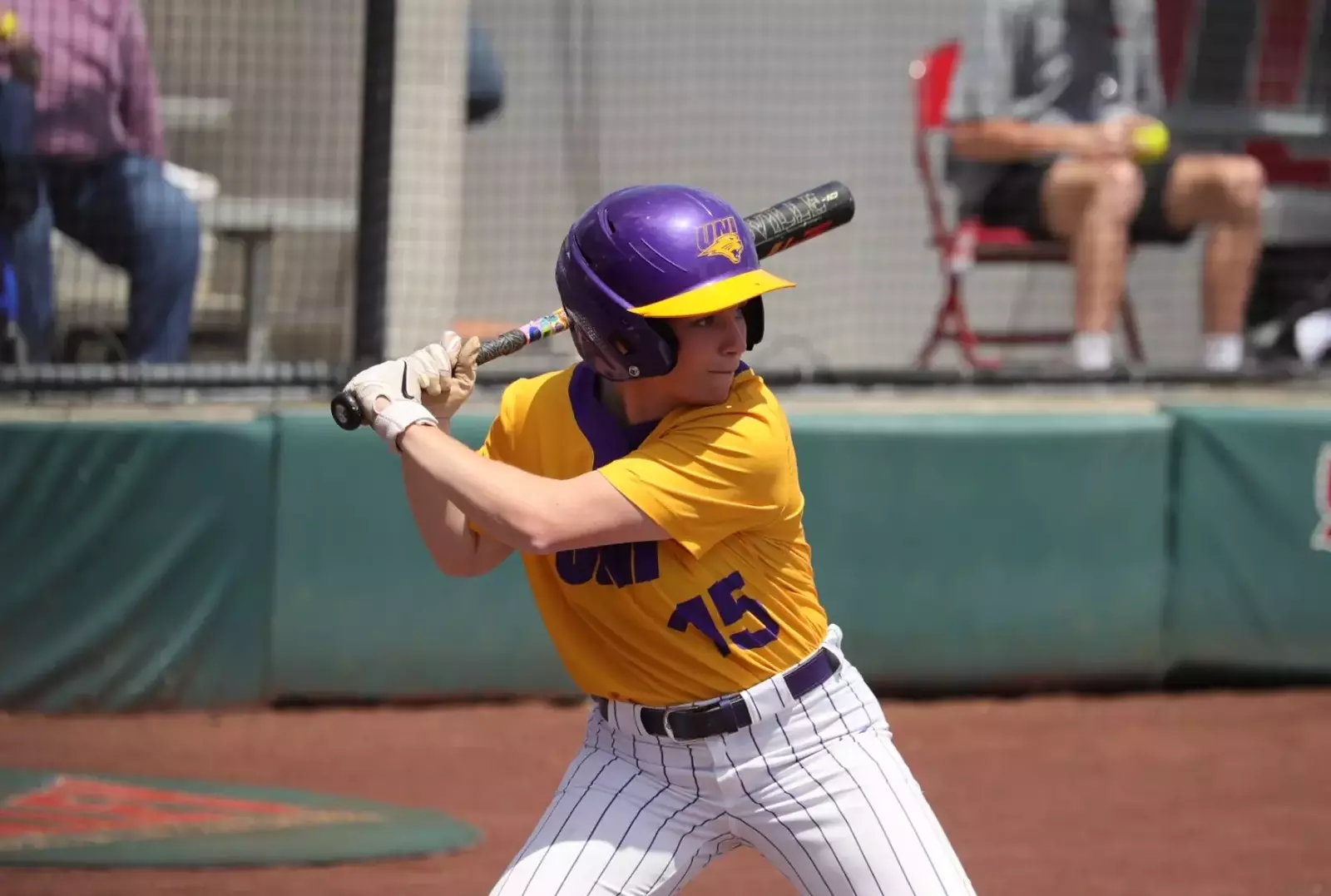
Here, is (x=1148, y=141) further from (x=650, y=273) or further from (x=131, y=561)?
(x=650, y=273)

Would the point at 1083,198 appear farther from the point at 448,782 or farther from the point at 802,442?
the point at 448,782

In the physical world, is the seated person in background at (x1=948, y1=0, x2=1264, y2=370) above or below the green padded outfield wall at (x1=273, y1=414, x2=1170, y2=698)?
above

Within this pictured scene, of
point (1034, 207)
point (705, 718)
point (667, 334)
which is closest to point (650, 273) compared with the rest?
point (667, 334)

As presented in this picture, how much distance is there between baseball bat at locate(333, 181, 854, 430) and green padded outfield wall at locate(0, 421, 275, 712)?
2.52m

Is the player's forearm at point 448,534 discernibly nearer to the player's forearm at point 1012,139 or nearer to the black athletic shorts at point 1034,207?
the player's forearm at point 1012,139

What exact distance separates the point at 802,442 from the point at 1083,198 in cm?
157

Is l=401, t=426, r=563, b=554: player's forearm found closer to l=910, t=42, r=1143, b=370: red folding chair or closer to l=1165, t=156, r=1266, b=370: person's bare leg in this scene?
l=910, t=42, r=1143, b=370: red folding chair

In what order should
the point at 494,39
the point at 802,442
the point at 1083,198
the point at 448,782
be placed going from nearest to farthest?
the point at 448,782 < the point at 802,442 < the point at 1083,198 < the point at 494,39

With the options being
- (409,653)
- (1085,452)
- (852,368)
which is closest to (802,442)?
(852,368)

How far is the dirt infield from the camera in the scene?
162 inches

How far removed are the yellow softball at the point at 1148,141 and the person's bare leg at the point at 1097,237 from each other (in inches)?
3.0

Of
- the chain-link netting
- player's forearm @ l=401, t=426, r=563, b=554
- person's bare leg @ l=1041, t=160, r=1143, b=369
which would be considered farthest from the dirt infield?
player's forearm @ l=401, t=426, r=563, b=554

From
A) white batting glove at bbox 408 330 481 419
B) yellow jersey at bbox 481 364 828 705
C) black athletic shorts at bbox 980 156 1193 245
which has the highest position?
black athletic shorts at bbox 980 156 1193 245

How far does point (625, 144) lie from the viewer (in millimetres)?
7086
